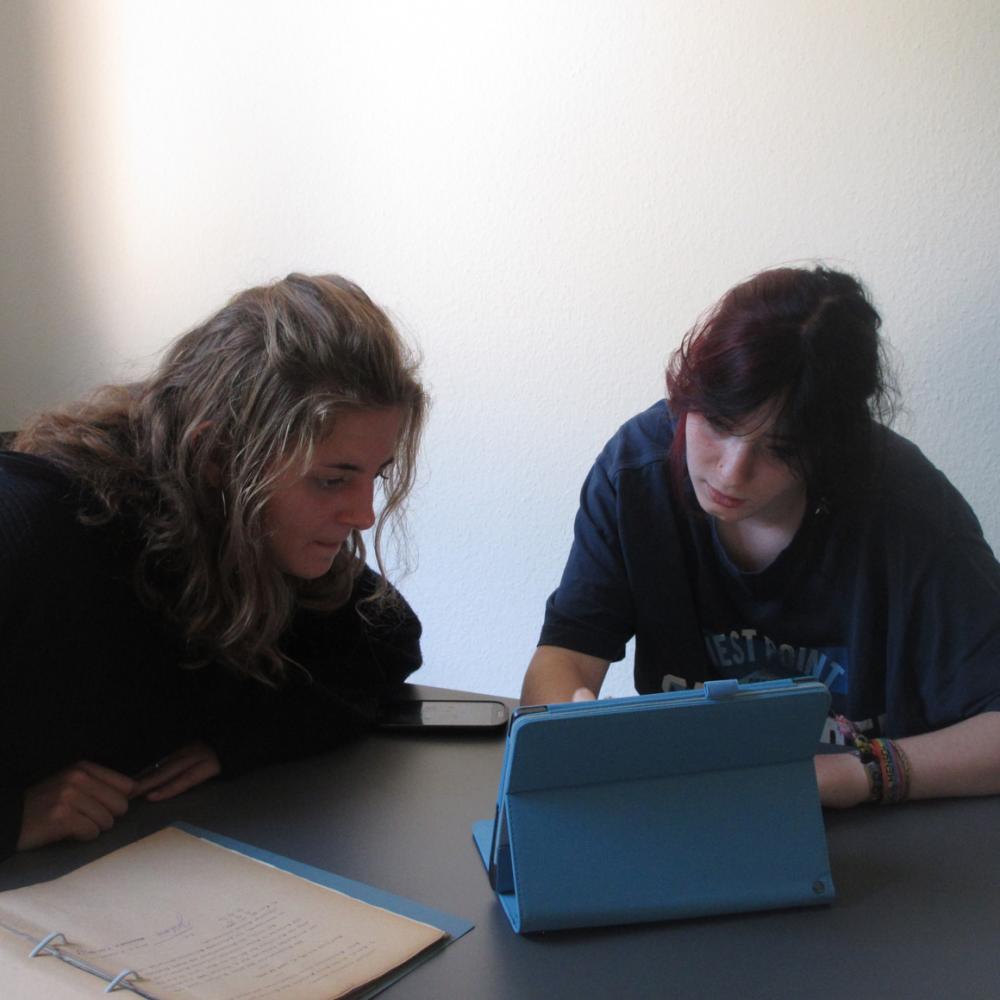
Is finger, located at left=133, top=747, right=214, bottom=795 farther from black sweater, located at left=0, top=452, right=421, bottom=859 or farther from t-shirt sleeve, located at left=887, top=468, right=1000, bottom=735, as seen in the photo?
t-shirt sleeve, located at left=887, top=468, right=1000, bottom=735

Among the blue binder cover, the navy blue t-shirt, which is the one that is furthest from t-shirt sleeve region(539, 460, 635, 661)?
the blue binder cover

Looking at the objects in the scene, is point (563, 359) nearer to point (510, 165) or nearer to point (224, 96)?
point (510, 165)

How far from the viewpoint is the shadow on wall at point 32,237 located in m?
2.11

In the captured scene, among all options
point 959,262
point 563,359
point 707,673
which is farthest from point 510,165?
point 707,673

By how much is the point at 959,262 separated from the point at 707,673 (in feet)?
2.13

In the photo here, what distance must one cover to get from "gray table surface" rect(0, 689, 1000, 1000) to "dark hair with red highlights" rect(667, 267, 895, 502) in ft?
1.22

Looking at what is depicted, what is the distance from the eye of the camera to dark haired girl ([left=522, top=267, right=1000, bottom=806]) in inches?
43.7

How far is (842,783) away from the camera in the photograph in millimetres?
1012

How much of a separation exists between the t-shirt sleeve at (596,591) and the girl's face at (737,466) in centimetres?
15

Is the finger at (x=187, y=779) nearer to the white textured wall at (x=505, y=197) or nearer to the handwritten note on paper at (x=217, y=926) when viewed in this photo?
the handwritten note on paper at (x=217, y=926)

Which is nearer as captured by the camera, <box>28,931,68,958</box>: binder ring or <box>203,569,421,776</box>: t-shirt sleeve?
<box>28,931,68,958</box>: binder ring

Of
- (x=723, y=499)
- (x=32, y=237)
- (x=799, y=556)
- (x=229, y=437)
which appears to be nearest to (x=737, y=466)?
(x=723, y=499)

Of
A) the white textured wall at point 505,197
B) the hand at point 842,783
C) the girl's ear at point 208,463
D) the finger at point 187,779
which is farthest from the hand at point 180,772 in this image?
the white textured wall at point 505,197

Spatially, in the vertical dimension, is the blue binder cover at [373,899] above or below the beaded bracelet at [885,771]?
above
